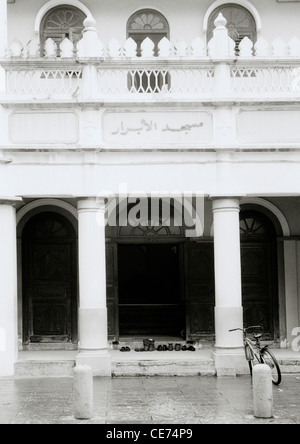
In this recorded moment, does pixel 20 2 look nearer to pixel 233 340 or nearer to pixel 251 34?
pixel 251 34

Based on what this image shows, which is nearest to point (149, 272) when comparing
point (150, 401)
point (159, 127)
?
point (159, 127)

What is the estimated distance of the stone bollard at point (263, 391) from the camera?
1084 centimetres

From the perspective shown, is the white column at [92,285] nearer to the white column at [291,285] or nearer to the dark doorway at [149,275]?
the white column at [291,285]

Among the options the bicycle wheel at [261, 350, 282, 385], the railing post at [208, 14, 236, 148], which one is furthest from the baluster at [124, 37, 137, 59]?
the bicycle wheel at [261, 350, 282, 385]

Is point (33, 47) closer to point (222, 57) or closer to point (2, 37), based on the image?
point (2, 37)

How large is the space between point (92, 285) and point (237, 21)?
6.87 meters

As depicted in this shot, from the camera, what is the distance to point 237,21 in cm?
1761

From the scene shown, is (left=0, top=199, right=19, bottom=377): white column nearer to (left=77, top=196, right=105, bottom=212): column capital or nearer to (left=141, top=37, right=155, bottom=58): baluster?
(left=77, top=196, right=105, bottom=212): column capital

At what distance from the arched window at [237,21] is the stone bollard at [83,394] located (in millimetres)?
9334

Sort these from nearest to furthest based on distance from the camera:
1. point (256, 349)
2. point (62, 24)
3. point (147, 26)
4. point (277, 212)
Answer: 1. point (256, 349)
2. point (62, 24)
3. point (147, 26)
4. point (277, 212)

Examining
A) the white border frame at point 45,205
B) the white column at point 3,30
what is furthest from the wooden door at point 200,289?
the white column at point 3,30

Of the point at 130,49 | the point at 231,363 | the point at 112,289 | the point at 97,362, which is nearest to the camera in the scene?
the point at 97,362

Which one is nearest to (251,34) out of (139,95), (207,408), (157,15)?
(157,15)

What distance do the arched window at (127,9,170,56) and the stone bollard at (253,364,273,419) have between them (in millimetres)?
8996
